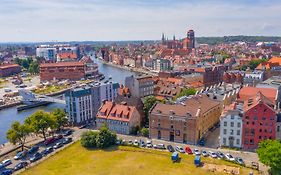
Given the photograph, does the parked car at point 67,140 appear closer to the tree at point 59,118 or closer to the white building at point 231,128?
the tree at point 59,118

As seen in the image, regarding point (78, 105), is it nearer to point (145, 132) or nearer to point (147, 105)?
point (147, 105)

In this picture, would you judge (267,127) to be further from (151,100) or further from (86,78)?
(86,78)

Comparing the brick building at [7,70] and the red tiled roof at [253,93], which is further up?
the red tiled roof at [253,93]

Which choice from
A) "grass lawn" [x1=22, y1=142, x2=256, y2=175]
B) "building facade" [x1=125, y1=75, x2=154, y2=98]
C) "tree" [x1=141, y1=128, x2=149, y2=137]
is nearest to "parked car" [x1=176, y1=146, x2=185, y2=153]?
"grass lawn" [x1=22, y1=142, x2=256, y2=175]

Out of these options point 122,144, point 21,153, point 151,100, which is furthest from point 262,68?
point 21,153

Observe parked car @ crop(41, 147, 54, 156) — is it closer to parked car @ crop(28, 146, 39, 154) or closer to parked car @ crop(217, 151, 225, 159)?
parked car @ crop(28, 146, 39, 154)

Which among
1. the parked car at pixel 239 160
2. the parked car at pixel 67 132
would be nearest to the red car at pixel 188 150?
the parked car at pixel 239 160

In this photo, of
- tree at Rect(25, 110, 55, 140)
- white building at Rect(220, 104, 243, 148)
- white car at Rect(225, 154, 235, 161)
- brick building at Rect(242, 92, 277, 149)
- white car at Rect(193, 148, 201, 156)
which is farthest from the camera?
tree at Rect(25, 110, 55, 140)
